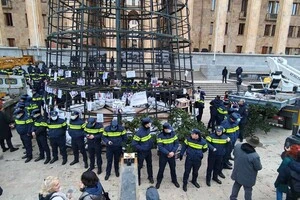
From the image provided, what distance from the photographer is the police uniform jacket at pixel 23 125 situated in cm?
611

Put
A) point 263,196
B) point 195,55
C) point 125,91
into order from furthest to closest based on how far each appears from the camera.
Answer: point 195,55 → point 125,91 → point 263,196

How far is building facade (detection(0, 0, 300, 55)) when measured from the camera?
25031 millimetres

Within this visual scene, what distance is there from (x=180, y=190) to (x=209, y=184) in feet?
2.54

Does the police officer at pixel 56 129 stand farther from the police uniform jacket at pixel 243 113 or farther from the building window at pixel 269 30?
the building window at pixel 269 30

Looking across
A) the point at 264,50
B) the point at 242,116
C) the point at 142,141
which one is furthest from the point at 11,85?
the point at 264,50

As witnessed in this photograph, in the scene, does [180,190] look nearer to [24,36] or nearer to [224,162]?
[224,162]

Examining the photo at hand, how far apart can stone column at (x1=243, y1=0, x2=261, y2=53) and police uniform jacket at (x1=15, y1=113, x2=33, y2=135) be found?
2735 cm

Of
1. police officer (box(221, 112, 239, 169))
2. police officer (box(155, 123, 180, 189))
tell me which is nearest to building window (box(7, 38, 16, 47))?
police officer (box(155, 123, 180, 189))

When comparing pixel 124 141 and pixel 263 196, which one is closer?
pixel 263 196

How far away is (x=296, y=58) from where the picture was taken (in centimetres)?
2612

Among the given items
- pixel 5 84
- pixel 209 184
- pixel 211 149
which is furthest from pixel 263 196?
pixel 5 84

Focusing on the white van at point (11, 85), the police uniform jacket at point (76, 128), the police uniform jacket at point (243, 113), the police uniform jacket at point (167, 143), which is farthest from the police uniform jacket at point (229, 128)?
the white van at point (11, 85)

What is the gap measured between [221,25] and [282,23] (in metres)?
8.62

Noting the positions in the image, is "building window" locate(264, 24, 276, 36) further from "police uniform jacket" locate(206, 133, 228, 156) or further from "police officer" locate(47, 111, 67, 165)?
"police officer" locate(47, 111, 67, 165)
